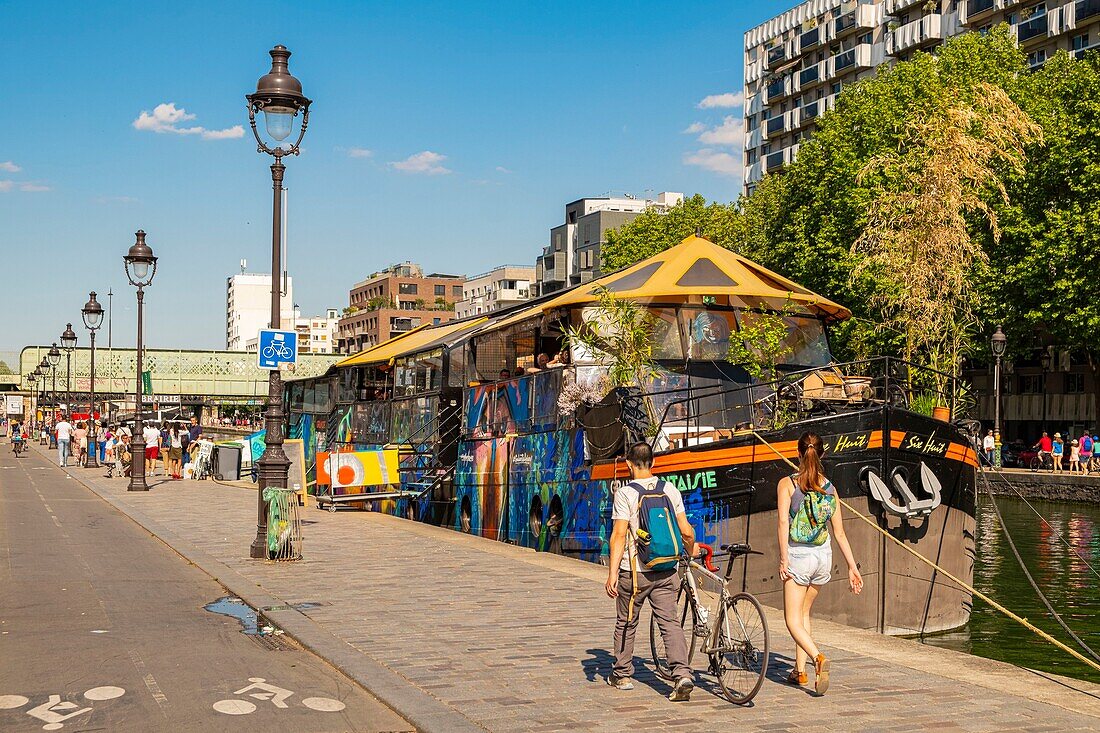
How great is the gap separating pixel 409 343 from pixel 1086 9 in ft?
170

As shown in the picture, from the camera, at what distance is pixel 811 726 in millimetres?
7867

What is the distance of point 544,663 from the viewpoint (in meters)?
9.86

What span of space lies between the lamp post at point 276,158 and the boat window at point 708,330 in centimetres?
581

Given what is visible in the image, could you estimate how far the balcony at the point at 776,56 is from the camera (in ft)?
329

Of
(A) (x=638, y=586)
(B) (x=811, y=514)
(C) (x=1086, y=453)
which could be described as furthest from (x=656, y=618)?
(C) (x=1086, y=453)

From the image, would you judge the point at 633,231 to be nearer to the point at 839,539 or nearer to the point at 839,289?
the point at 839,289

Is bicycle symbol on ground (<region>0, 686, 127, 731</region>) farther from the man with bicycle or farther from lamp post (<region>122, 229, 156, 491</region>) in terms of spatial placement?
lamp post (<region>122, 229, 156, 491</region>)

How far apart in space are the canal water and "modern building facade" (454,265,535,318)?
115300 millimetres

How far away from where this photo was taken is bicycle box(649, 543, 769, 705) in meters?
8.49

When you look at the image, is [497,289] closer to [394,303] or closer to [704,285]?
[394,303]

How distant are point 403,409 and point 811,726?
69.9ft

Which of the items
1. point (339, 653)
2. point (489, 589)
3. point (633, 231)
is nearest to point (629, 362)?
point (489, 589)

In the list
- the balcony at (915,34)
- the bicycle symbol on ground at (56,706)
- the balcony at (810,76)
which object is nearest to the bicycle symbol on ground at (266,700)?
the bicycle symbol on ground at (56,706)

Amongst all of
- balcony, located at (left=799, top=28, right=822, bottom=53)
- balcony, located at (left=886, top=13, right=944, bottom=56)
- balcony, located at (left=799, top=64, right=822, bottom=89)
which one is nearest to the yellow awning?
balcony, located at (left=886, top=13, right=944, bottom=56)
